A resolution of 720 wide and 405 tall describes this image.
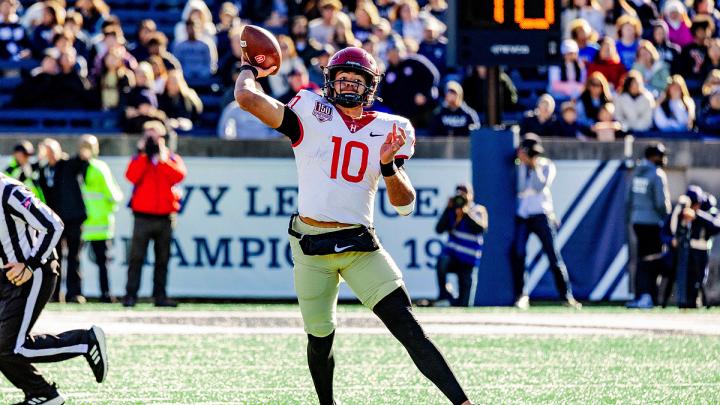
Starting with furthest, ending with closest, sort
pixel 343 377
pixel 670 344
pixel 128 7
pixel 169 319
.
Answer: pixel 128 7 < pixel 169 319 < pixel 670 344 < pixel 343 377

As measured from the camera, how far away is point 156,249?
616 inches

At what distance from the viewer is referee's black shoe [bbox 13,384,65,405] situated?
8250 mm

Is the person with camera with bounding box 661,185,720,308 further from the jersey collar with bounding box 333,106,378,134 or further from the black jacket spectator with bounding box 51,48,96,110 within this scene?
the jersey collar with bounding box 333,106,378,134

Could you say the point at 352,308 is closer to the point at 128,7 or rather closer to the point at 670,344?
the point at 670,344

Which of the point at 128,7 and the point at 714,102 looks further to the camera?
the point at 128,7

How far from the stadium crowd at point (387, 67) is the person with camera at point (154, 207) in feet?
5.14

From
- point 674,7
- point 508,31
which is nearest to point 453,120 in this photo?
point 508,31

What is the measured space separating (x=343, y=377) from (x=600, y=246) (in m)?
7.44

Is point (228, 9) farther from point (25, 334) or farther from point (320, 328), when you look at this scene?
point (320, 328)

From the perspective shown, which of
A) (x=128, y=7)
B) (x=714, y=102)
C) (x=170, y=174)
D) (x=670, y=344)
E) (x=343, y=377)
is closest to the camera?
(x=343, y=377)

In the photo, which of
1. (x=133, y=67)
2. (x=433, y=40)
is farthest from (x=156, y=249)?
(x=433, y=40)

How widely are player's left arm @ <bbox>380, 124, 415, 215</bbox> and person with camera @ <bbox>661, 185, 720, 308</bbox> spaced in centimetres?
926

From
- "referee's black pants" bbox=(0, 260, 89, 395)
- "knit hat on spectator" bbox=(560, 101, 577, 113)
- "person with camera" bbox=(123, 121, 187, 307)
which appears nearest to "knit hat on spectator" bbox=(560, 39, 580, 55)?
"knit hat on spectator" bbox=(560, 101, 577, 113)

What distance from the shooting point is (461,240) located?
16000mm
